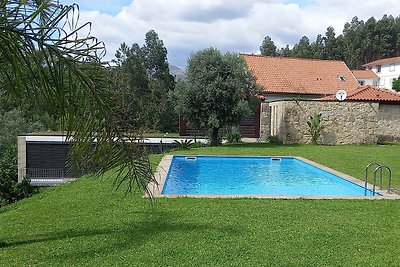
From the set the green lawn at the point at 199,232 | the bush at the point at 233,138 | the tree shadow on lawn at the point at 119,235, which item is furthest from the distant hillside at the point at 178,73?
the tree shadow on lawn at the point at 119,235

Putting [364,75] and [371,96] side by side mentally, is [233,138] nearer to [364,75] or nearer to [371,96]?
[371,96]

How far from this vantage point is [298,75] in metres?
32.3

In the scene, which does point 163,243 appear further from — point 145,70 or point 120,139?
point 145,70

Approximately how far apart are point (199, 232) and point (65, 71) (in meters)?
4.04

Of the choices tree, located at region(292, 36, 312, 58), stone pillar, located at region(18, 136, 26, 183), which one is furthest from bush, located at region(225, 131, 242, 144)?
tree, located at region(292, 36, 312, 58)

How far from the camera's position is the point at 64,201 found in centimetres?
893

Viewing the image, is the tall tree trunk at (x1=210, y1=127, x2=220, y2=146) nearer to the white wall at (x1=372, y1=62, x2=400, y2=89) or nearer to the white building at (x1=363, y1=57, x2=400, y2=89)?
the white building at (x1=363, y1=57, x2=400, y2=89)

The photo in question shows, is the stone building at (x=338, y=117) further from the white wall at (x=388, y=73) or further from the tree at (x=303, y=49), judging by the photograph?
the tree at (x=303, y=49)

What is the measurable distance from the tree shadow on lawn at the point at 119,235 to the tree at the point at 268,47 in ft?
223

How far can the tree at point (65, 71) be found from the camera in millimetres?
2582

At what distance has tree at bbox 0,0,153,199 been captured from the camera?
2.58 meters

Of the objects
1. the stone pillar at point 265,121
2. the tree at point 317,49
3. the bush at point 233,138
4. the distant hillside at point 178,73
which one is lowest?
the bush at point 233,138

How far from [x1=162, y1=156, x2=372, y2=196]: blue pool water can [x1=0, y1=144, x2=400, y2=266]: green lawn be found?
2473 mm

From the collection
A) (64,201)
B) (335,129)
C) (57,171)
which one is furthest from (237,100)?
(64,201)
